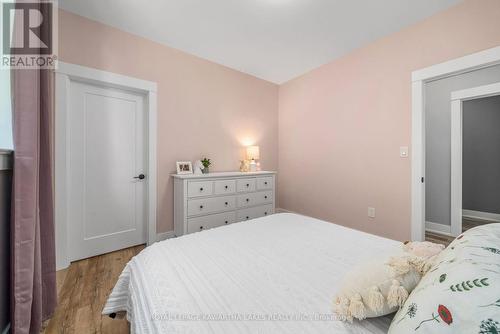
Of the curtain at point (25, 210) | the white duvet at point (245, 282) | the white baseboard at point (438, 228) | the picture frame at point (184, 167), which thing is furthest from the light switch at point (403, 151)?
the curtain at point (25, 210)

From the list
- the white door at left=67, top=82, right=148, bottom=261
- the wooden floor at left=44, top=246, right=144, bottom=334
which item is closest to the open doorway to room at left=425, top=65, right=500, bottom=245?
the wooden floor at left=44, top=246, right=144, bottom=334

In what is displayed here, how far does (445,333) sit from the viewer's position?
1.56 ft

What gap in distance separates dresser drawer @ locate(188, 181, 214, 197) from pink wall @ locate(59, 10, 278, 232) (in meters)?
0.41

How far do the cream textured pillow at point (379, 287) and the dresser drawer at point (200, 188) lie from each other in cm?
209

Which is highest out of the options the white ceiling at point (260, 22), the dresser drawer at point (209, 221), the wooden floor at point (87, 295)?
the white ceiling at point (260, 22)

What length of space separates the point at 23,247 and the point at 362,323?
1.63 meters

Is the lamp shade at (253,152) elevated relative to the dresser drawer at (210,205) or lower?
elevated

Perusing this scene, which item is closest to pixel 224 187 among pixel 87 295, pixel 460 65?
pixel 87 295

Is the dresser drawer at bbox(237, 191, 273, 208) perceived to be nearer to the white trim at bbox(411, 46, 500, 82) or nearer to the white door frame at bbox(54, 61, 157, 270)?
the white door frame at bbox(54, 61, 157, 270)

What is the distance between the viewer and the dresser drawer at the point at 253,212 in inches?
118

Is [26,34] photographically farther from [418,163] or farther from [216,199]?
[418,163]

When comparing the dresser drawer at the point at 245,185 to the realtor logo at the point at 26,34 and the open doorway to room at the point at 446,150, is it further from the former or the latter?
the open doorway to room at the point at 446,150

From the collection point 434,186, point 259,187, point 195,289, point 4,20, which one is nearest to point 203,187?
point 259,187

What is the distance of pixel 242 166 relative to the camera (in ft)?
11.5
